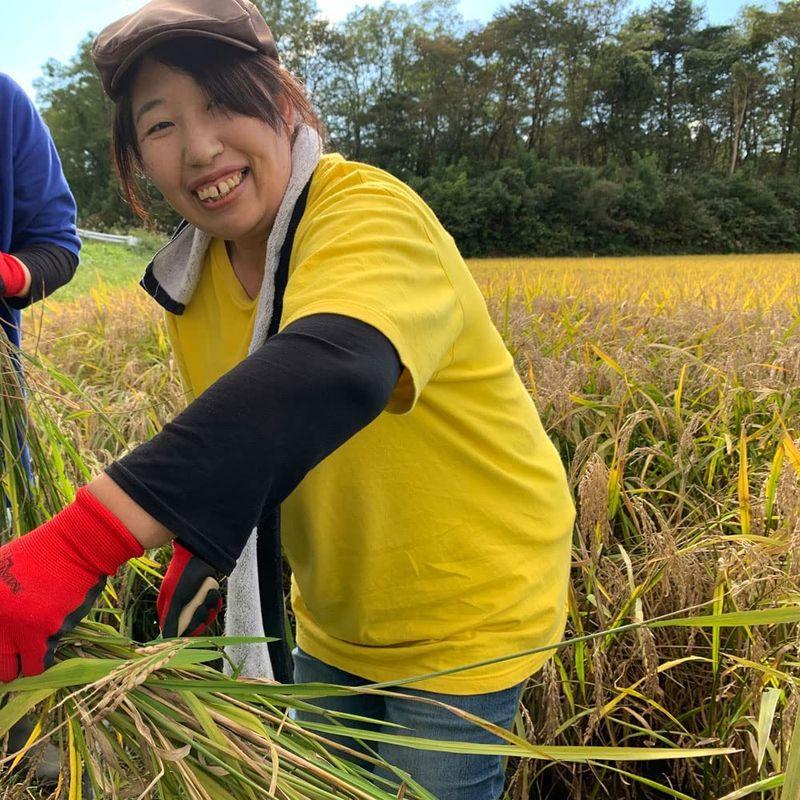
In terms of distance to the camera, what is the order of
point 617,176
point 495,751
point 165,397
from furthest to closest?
point 617,176 < point 165,397 < point 495,751

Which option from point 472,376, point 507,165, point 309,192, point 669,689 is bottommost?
point 669,689

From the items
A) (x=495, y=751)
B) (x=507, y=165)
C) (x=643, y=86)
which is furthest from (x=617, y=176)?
(x=495, y=751)

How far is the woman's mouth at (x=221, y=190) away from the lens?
836mm

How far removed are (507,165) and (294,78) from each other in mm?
27265

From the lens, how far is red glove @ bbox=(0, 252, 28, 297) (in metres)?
1.12

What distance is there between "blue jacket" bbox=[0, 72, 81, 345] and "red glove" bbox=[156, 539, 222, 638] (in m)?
0.90

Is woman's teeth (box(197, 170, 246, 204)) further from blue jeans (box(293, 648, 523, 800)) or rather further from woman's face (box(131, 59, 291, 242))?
blue jeans (box(293, 648, 523, 800))

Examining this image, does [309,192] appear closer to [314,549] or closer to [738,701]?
[314,549]

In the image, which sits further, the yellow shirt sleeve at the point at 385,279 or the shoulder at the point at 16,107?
the shoulder at the point at 16,107

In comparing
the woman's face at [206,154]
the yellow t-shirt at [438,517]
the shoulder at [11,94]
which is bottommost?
the yellow t-shirt at [438,517]

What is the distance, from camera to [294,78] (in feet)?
3.20

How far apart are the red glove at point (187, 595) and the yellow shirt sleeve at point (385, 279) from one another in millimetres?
221

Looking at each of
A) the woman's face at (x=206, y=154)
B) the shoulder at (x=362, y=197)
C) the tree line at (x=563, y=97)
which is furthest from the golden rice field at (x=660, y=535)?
the tree line at (x=563, y=97)

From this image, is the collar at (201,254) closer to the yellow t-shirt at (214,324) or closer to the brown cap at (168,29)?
the yellow t-shirt at (214,324)
